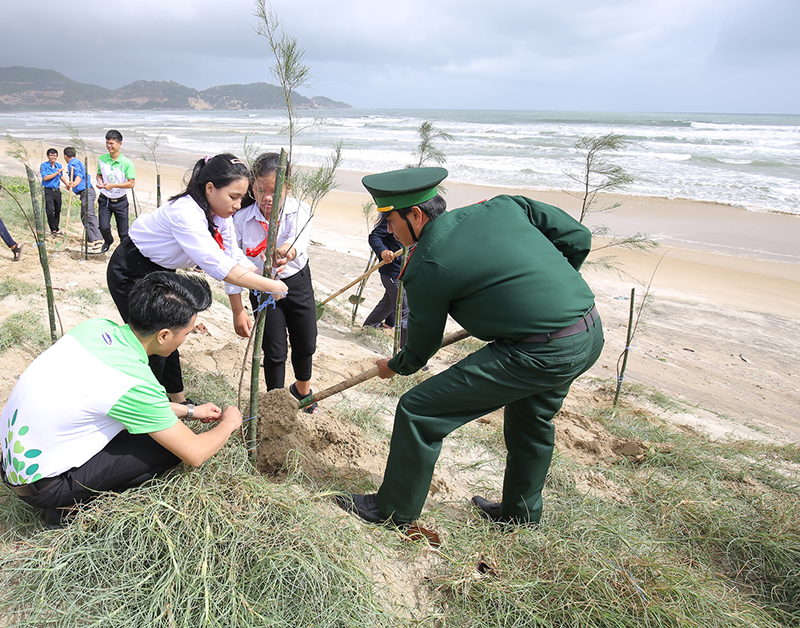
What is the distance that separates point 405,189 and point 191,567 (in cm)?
173

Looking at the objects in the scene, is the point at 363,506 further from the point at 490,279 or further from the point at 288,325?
the point at 288,325

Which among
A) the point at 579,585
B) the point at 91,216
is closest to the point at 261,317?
the point at 579,585

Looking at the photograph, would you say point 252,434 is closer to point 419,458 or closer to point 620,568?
point 419,458

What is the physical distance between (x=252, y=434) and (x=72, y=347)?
0.97 m

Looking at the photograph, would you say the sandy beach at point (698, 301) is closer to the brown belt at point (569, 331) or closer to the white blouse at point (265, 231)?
the white blouse at point (265, 231)

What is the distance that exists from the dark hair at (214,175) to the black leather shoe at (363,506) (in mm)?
1559

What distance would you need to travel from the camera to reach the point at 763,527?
252 cm

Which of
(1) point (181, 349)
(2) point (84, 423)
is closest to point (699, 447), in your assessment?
(2) point (84, 423)

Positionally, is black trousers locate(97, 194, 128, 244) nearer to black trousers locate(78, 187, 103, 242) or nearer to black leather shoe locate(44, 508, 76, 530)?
black trousers locate(78, 187, 103, 242)

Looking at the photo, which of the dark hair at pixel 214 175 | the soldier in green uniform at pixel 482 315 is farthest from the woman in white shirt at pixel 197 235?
the soldier in green uniform at pixel 482 315

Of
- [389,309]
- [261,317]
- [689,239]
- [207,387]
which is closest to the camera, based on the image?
[261,317]

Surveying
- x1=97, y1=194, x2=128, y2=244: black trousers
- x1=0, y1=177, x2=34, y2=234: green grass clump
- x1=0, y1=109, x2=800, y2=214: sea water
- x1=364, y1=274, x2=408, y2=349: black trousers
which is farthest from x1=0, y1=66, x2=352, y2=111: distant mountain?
x1=364, y1=274, x2=408, y2=349: black trousers

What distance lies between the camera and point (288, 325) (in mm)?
3357

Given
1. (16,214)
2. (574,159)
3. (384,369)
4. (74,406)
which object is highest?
(574,159)
